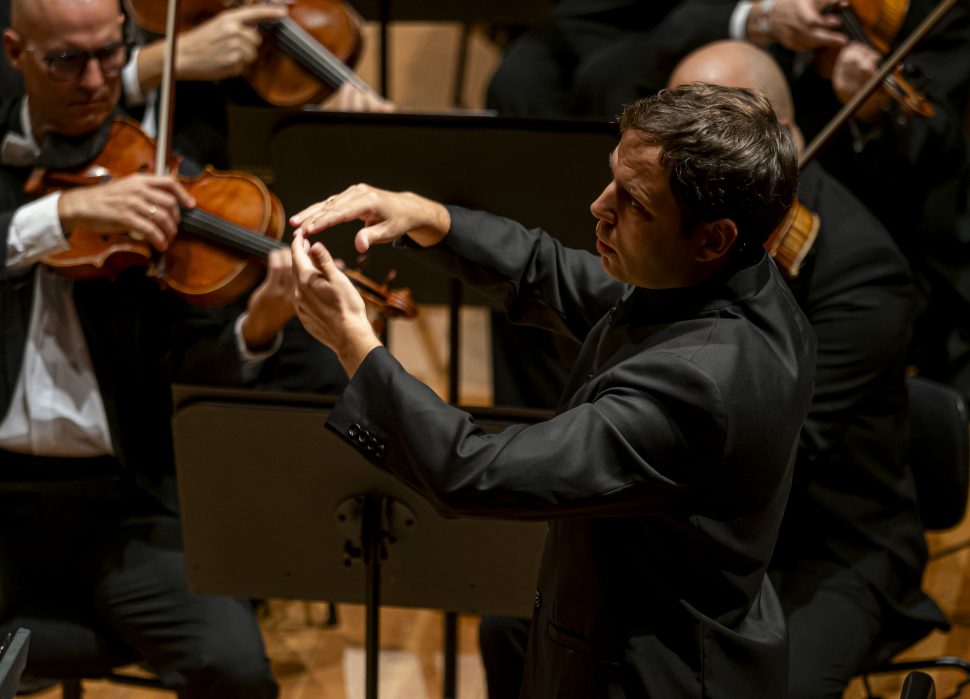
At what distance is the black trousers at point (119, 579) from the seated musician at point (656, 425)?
2.70ft

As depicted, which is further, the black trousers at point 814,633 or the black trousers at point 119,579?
the black trousers at point 119,579

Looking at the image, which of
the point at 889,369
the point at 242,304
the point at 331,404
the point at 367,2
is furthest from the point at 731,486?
the point at 367,2

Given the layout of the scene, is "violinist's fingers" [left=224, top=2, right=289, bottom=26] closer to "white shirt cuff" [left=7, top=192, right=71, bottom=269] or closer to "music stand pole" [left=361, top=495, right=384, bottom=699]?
"white shirt cuff" [left=7, top=192, right=71, bottom=269]

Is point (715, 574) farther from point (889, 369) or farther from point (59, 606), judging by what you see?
point (59, 606)

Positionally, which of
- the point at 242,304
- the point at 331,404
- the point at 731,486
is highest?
the point at 731,486

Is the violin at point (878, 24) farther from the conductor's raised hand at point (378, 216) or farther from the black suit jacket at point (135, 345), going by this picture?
the black suit jacket at point (135, 345)

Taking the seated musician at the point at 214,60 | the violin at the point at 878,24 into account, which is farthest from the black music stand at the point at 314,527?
the violin at the point at 878,24

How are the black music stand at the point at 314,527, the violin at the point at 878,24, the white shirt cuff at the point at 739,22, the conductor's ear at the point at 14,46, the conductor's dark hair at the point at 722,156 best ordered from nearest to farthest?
the conductor's dark hair at the point at 722,156
the black music stand at the point at 314,527
the conductor's ear at the point at 14,46
the violin at the point at 878,24
the white shirt cuff at the point at 739,22

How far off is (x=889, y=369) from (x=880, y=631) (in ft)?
1.57

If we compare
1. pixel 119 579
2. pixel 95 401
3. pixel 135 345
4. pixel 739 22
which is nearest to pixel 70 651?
pixel 119 579

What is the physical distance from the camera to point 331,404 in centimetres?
178

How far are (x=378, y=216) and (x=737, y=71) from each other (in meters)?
1.03

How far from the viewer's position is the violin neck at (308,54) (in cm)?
281

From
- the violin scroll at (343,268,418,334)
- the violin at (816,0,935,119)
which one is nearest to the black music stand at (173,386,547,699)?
the violin scroll at (343,268,418,334)
